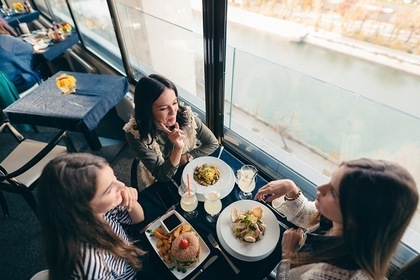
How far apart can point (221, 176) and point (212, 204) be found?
0.20m

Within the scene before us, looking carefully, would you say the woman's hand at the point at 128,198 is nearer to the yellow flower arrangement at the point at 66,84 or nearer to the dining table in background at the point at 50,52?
the yellow flower arrangement at the point at 66,84

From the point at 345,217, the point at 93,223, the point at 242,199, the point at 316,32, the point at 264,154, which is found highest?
the point at 316,32

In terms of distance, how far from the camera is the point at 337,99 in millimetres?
1163

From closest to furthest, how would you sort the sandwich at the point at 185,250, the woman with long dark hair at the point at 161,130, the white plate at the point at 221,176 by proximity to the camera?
1. the sandwich at the point at 185,250
2. the white plate at the point at 221,176
3. the woman with long dark hair at the point at 161,130

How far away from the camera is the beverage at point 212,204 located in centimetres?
108

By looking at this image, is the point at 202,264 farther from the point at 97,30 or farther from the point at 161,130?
the point at 97,30

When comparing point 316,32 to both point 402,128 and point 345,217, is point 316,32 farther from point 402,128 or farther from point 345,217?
point 345,217

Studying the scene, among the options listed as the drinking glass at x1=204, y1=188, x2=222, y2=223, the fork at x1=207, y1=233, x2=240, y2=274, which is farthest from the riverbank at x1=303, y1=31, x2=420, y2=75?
the fork at x1=207, y1=233, x2=240, y2=274

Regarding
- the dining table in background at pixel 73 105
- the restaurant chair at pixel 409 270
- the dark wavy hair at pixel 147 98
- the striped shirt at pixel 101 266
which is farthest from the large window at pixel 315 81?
the striped shirt at pixel 101 266

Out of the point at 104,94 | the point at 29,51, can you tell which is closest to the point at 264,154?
the point at 104,94

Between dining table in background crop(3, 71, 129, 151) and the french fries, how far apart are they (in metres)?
1.22

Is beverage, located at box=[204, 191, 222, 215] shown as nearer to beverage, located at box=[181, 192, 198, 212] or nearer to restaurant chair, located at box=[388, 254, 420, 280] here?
beverage, located at box=[181, 192, 198, 212]

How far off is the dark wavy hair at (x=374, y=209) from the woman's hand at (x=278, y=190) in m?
0.37

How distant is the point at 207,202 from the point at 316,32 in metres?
1.02
